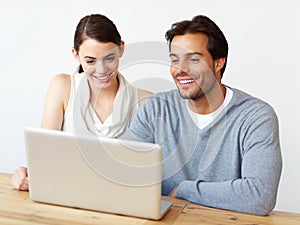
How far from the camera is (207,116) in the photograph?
173 cm

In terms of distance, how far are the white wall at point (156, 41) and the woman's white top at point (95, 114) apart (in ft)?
1.77

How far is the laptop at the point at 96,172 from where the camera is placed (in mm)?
1244

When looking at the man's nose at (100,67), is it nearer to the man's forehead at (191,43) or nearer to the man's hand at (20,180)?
the man's forehead at (191,43)

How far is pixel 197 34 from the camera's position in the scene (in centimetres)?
172

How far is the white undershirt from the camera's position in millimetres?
1707

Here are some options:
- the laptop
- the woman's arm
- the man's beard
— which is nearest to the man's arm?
the laptop

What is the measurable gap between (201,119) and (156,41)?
981 mm

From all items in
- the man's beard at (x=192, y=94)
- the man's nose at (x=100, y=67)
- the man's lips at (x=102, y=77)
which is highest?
the man's nose at (x=100, y=67)

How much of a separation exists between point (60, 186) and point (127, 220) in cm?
22

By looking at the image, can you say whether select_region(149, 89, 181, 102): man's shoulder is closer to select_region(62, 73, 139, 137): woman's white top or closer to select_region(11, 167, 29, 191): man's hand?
select_region(62, 73, 139, 137): woman's white top

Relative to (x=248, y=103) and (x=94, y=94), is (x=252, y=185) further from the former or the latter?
(x=94, y=94)

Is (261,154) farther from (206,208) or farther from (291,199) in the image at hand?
(291,199)

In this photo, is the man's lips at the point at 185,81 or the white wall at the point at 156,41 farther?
the white wall at the point at 156,41

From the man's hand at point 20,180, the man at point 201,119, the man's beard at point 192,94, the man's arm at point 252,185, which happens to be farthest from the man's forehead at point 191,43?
the man's hand at point 20,180
